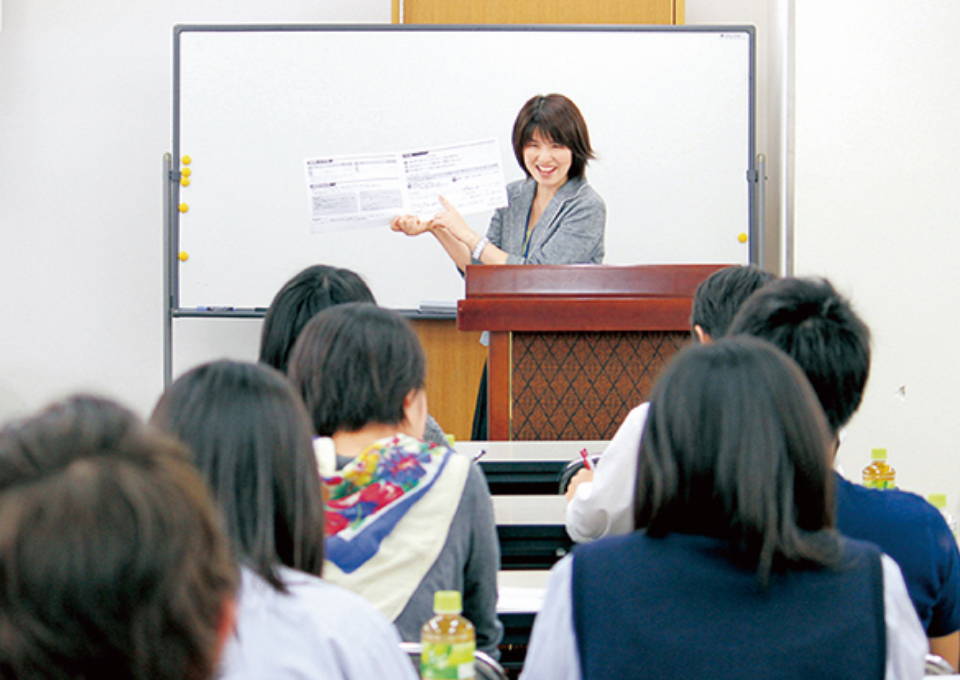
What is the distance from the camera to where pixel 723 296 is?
75.9 inches

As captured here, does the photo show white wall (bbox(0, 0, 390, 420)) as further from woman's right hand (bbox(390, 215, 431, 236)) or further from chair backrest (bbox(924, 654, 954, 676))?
chair backrest (bbox(924, 654, 954, 676))

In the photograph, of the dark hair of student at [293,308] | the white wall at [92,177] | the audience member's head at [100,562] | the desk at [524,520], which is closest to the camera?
the audience member's head at [100,562]

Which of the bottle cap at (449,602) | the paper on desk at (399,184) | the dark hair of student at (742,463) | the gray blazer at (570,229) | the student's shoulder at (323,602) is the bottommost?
the bottle cap at (449,602)

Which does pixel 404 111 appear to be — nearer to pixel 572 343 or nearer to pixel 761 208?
pixel 761 208

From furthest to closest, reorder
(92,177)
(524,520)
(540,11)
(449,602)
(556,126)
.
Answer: (92,177) → (540,11) → (556,126) → (524,520) → (449,602)

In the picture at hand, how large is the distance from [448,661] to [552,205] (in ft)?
7.24

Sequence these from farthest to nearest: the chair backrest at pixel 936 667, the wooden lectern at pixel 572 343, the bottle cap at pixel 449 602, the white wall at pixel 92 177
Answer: the white wall at pixel 92 177
the wooden lectern at pixel 572 343
the chair backrest at pixel 936 667
the bottle cap at pixel 449 602

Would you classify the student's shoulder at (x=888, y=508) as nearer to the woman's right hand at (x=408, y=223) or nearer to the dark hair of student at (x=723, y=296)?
the dark hair of student at (x=723, y=296)

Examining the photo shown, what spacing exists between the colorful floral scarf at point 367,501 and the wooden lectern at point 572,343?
1.35 meters

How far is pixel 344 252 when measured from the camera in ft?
14.6

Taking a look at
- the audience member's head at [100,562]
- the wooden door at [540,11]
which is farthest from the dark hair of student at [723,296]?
the wooden door at [540,11]

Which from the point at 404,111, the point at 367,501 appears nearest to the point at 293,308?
the point at 367,501

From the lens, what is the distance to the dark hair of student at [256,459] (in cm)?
89

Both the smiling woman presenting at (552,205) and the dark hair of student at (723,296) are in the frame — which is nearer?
the dark hair of student at (723,296)
